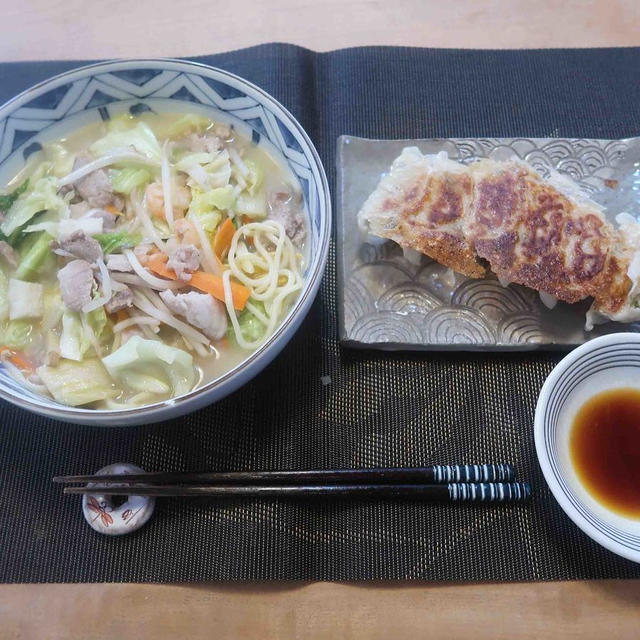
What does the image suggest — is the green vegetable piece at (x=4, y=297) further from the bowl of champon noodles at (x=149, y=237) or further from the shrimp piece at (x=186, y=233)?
the shrimp piece at (x=186, y=233)

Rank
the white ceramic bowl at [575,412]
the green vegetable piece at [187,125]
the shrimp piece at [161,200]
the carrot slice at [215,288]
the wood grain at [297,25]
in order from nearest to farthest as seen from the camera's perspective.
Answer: the white ceramic bowl at [575,412], the carrot slice at [215,288], the shrimp piece at [161,200], the green vegetable piece at [187,125], the wood grain at [297,25]

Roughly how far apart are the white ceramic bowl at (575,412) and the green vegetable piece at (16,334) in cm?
138

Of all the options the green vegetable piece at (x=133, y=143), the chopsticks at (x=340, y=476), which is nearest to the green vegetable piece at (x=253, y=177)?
the green vegetable piece at (x=133, y=143)

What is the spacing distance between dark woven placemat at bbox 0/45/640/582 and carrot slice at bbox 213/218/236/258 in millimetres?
349

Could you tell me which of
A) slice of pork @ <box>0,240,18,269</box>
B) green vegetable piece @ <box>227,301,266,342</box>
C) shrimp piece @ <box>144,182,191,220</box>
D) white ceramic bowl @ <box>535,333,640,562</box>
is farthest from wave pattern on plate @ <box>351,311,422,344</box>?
slice of pork @ <box>0,240,18,269</box>

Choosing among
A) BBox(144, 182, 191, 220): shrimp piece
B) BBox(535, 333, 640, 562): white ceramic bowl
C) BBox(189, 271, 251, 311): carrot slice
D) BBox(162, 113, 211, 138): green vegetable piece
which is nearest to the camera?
BBox(535, 333, 640, 562): white ceramic bowl

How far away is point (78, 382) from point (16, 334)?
10.2 inches

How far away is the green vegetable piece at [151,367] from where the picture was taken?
1.44 meters

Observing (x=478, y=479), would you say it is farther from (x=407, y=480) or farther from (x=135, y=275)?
(x=135, y=275)

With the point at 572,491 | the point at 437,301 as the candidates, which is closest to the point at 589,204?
the point at 437,301

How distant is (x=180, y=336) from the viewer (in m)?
1.58

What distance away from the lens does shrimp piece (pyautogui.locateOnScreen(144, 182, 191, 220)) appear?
1664 millimetres

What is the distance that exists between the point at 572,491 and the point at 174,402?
1.01 m

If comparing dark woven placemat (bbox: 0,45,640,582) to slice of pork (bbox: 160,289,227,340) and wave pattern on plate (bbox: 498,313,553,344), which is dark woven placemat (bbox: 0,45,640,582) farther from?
slice of pork (bbox: 160,289,227,340)
